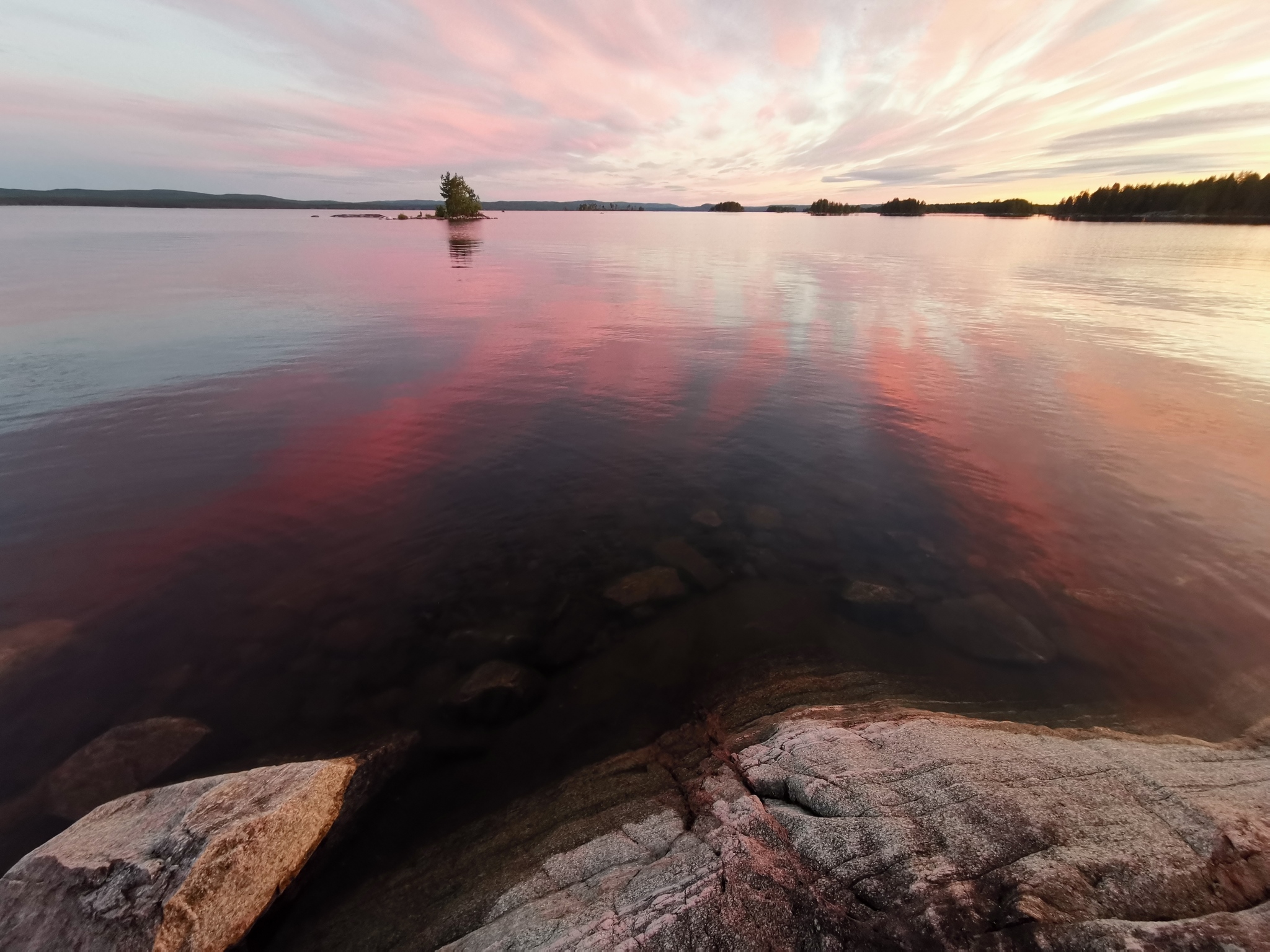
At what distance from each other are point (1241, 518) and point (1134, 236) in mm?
186363

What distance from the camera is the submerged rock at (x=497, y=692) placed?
11.6 metres

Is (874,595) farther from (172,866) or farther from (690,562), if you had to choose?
(172,866)

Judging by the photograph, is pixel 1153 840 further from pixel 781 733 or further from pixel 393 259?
pixel 393 259

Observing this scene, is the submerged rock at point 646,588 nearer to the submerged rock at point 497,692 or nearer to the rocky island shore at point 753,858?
the submerged rock at point 497,692

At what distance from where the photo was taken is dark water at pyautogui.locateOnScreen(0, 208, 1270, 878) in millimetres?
11977

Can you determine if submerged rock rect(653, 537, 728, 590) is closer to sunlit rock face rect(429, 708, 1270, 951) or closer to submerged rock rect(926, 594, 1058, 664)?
submerged rock rect(926, 594, 1058, 664)

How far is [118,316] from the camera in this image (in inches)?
1572

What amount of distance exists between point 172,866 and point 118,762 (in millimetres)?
4422

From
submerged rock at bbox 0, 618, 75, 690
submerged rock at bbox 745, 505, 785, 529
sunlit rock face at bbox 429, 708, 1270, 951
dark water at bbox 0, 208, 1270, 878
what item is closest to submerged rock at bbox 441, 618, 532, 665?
dark water at bbox 0, 208, 1270, 878

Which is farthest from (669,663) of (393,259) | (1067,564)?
(393,259)

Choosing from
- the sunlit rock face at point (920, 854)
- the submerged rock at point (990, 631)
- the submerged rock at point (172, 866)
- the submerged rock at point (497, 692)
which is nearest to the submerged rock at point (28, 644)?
the submerged rock at point (172, 866)

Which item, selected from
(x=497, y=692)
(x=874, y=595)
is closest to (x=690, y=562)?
(x=874, y=595)

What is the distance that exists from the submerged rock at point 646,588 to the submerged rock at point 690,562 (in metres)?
0.48

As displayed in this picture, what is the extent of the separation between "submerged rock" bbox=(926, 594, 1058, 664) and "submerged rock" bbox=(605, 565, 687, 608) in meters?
6.73
